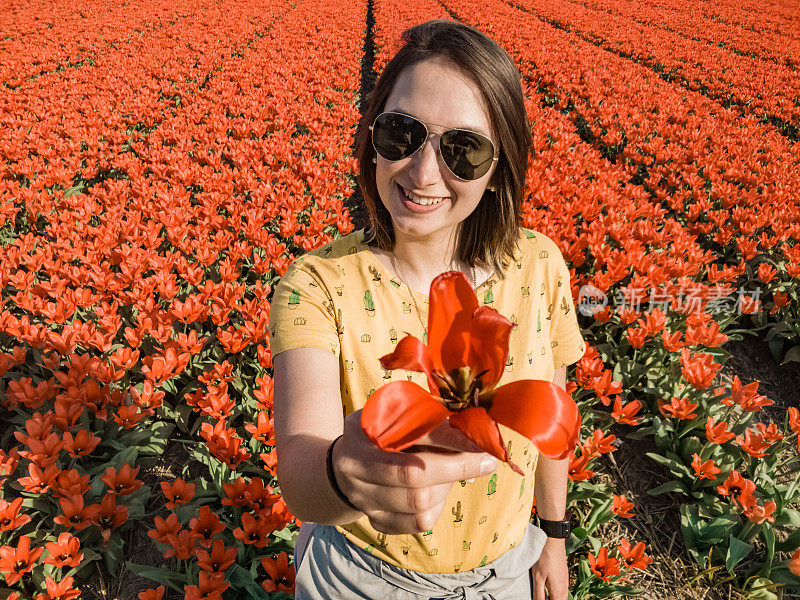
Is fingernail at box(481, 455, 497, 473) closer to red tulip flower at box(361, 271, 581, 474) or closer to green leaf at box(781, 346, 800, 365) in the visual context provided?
red tulip flower at box(361, 271, 581, 474)

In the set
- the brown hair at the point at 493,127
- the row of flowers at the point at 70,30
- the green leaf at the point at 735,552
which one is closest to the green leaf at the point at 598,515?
the green leaf at the point at 735,552

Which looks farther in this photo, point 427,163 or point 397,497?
point 427,163

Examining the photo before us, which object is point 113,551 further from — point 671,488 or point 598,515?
point 671,488

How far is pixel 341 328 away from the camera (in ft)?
4.07

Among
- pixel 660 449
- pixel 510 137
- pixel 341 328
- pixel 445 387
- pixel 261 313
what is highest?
pixel 510 137

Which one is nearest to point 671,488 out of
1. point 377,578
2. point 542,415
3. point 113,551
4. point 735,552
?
point 735,552

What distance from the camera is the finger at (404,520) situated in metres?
0.64

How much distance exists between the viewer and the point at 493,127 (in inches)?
48.3

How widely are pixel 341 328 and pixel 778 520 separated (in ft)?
8.44

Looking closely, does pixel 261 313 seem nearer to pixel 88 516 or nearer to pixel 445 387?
pixel 88 516

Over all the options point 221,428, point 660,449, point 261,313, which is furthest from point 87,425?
point 660,449

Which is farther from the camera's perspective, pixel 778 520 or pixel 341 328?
pixel 778 520

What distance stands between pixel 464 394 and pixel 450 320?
4.2 inches

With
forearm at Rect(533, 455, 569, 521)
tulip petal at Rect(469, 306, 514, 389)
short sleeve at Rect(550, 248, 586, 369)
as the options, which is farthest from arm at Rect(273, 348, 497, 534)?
forearm at Rect(533, 455, 569, 521)
